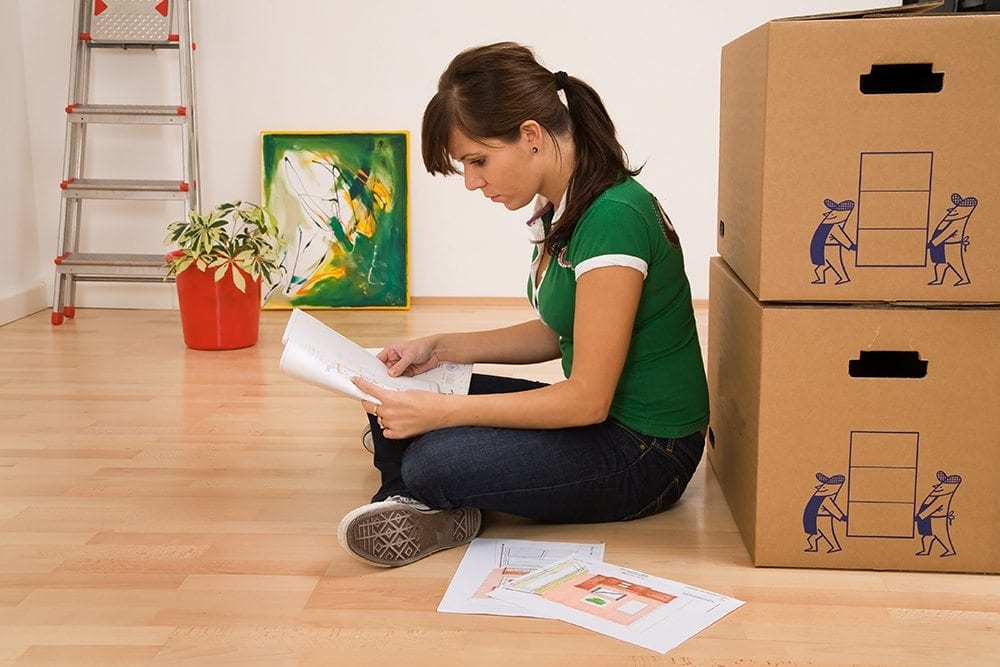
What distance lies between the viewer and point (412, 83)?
12.3ft

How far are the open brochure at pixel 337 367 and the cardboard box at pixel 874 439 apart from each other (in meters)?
0.56

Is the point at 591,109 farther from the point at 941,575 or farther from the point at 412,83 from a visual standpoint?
the point at 412,83

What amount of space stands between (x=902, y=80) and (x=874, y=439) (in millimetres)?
520

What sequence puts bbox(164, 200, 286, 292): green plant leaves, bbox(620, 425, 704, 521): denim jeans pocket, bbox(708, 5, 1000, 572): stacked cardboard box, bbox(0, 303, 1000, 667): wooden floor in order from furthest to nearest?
bbox(164, 200, 286, 292): green plant leaves
bbox(620, 425, 704, 521): denim jeans pocket
bbox(708, 5, 1000, 572): stacked cardboard box
bbox(0, 303, 1000, 667): wooden floor

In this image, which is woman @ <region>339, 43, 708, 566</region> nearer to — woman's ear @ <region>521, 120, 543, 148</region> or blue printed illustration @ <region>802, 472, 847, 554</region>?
woman's ear @ <region>521, 120, 543, 148</region>

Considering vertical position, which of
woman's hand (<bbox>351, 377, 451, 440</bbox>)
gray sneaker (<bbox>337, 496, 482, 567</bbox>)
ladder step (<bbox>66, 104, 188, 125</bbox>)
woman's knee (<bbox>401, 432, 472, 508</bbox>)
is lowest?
gray sneaker (<bbox>337, 496, 482, 567</bbox>)

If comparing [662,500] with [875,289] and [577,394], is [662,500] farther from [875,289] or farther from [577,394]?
[875,289]

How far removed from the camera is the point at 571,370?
66.0 inches

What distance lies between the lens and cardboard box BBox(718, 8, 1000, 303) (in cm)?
145

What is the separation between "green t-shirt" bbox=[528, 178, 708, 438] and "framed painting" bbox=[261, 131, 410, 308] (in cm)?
205

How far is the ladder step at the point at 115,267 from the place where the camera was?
144 inches

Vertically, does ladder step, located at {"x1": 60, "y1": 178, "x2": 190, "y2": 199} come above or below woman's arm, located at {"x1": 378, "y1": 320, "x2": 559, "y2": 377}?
above

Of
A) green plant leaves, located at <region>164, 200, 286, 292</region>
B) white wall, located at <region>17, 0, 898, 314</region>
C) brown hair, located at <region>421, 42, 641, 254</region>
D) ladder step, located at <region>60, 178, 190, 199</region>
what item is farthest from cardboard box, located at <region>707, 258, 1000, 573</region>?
ladder step, located at <region>60, 178, 190, 199</region>

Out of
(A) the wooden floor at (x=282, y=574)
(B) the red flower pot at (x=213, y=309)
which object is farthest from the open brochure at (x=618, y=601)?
(B) the red flower pot at (x=213, y=309)
